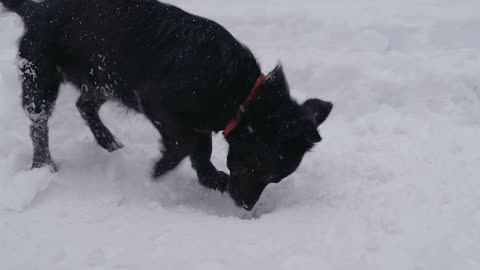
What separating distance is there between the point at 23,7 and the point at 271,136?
2.35 m

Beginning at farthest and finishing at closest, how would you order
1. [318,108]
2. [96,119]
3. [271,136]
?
[96,119], [318,108], [271,136]

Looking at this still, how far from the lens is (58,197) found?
11.5ft

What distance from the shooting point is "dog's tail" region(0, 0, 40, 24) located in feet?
12.9

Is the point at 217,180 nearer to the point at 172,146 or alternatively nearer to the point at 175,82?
the point at 172,146

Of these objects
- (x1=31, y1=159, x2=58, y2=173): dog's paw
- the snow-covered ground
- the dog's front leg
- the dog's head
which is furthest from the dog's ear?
(x1=31, y1=159, x2=58, y2=173): dog's paw

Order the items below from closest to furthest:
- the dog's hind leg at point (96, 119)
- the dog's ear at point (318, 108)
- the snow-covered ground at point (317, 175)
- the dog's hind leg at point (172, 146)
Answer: the snow-covered ground at point (317, 175) < the dog's ear at point (318, 108) < the dog's hind leg at point (172, 146) < the dog's hind leg at point (96, 119)

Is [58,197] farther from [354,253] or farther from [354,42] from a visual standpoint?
[354,42]

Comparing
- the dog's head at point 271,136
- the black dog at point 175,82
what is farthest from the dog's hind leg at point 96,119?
the dog's head at point 271,136

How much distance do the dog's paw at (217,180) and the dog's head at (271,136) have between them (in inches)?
14.5

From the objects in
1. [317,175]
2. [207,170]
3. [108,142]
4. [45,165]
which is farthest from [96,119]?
[317,175]

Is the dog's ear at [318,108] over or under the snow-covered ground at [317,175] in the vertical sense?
over

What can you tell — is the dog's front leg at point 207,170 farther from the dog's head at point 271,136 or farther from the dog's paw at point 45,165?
the dog's paw at point 45,165

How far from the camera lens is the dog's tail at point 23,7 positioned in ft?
12.9

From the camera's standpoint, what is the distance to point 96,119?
4.56m
